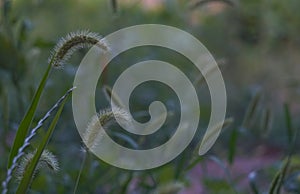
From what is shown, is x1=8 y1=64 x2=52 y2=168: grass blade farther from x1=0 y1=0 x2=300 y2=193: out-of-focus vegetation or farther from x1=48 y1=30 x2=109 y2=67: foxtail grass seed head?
x1=0 y1=0 x2=300 y2=193: out-of-focus vegetation

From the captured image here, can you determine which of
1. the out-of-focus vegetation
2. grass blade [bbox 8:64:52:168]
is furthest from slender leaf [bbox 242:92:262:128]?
grass blade [bbox 8:64:52:168]

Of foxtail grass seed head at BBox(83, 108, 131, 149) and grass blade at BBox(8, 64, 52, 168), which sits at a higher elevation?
grass blade at BBox(8, 64, 52, 168)

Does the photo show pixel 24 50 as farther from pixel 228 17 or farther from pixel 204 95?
pixel 228 17

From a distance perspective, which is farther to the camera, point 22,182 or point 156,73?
point 156,73

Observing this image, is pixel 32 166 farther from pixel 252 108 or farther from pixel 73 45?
pixel 252 108

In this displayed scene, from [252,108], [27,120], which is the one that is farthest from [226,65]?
[27,120]

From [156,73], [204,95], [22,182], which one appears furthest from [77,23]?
[22,182]

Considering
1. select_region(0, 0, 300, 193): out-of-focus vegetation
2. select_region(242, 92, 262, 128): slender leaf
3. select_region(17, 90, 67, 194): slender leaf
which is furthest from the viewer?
select_region(0, 0, 300, 193): out-of-focus vegetation

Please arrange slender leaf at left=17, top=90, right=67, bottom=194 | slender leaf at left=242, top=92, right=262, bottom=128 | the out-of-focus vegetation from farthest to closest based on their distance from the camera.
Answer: the out-of-focus vegetation
slender leaf at left=242, top=92, right=262, bottom=128
slender leaf at left=17, top=90, right=67, bottom=194
